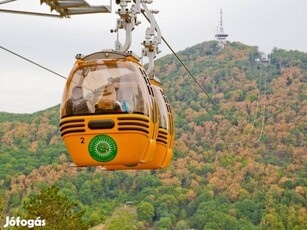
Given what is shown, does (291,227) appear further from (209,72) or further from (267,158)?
(209,72)

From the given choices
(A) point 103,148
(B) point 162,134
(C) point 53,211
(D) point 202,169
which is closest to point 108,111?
(A) point 103,148

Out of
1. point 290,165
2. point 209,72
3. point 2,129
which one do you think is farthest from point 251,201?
point 209,72

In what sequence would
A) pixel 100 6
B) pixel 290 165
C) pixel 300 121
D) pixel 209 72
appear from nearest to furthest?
pixel 100 6 → pixel 290 165 → pixel 300 121 → pixel 209 72

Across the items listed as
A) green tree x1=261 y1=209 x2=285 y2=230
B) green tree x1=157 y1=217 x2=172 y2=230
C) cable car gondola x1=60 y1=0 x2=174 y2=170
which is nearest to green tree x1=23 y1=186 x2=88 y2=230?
cable car gondola x1=60 y1=0 x2=174 y2=170

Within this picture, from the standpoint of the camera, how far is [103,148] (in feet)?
29.0

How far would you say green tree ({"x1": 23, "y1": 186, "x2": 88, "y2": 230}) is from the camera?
36.7 meters

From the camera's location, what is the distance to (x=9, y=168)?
276ft

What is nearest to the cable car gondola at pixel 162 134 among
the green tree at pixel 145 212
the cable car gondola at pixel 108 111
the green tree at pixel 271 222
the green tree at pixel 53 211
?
the cable car gondola at pixel 108 111

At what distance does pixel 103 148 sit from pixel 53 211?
29625 mm

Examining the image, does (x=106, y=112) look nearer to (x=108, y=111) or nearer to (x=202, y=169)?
(x=108, y=111)

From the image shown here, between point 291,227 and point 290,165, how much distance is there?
14077 millimetres

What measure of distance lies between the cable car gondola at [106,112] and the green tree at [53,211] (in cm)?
2778

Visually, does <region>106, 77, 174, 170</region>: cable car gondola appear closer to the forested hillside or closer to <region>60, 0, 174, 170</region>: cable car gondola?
<region>60, 0, 174, 170</region>: cable car gondola

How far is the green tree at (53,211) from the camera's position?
36.7m
